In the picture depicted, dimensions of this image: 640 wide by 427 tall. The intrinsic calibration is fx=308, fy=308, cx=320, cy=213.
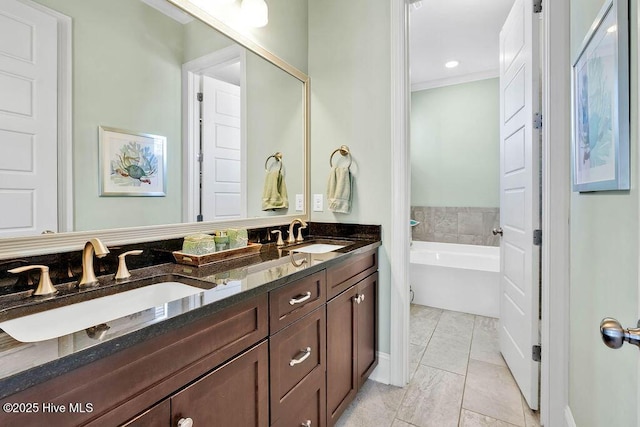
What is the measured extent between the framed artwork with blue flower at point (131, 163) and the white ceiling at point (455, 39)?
228cm

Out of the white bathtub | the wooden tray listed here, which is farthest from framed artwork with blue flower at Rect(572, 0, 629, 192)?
the white bathtub

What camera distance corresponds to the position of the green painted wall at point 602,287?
82 cm

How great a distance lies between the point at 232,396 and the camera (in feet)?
2.95

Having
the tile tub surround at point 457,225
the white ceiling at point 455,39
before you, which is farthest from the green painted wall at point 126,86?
the tile tub surround at point 457,225

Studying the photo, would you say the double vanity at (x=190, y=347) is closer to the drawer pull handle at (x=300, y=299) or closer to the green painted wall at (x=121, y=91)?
the drawer pull handle at (x=300, y=299)

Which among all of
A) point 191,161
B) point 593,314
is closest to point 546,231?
point 593,314

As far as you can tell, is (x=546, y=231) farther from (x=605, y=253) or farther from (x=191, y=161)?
(x=191, y=161)

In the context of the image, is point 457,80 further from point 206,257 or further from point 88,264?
point 88,264

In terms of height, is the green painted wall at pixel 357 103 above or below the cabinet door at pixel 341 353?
above

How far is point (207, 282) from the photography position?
3.37 feet

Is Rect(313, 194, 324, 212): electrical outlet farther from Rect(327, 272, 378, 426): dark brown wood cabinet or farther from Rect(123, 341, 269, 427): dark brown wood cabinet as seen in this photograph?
Rect(123, 341, 269, 427): dark brown wood cabinet

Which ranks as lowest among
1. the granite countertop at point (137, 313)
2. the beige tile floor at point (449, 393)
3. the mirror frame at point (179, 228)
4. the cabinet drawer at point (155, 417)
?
the beige tile floor at point (449, 393)

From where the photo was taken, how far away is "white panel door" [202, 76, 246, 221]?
61.4 inches

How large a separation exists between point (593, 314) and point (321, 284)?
1032 millimetres
